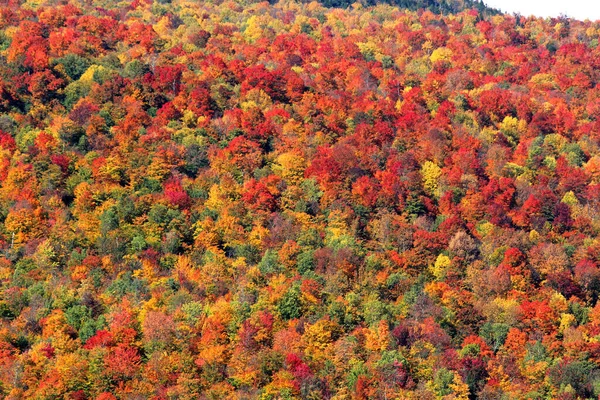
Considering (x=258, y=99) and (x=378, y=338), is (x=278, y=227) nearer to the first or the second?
(x=378, y=338)

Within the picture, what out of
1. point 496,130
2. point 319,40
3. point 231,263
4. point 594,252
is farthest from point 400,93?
point 231,263

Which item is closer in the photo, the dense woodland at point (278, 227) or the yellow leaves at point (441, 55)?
Result: the dense woodland at point (278, 227)

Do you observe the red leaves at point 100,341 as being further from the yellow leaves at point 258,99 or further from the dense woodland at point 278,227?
the yellow leaves at point 258,99

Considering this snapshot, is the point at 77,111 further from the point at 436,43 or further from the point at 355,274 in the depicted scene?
the point at 436,43

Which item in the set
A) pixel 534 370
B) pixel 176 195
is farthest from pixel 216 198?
pixel 534 370

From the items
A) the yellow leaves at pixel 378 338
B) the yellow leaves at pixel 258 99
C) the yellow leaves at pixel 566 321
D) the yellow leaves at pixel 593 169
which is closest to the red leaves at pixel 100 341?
the yellow leaves at pixel 378 338

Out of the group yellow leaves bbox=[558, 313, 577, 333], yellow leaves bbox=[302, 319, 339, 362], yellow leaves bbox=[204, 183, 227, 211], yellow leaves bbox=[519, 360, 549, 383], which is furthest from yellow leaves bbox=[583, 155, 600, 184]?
yellow leaves bbox=[302, 319, 339, 362]
